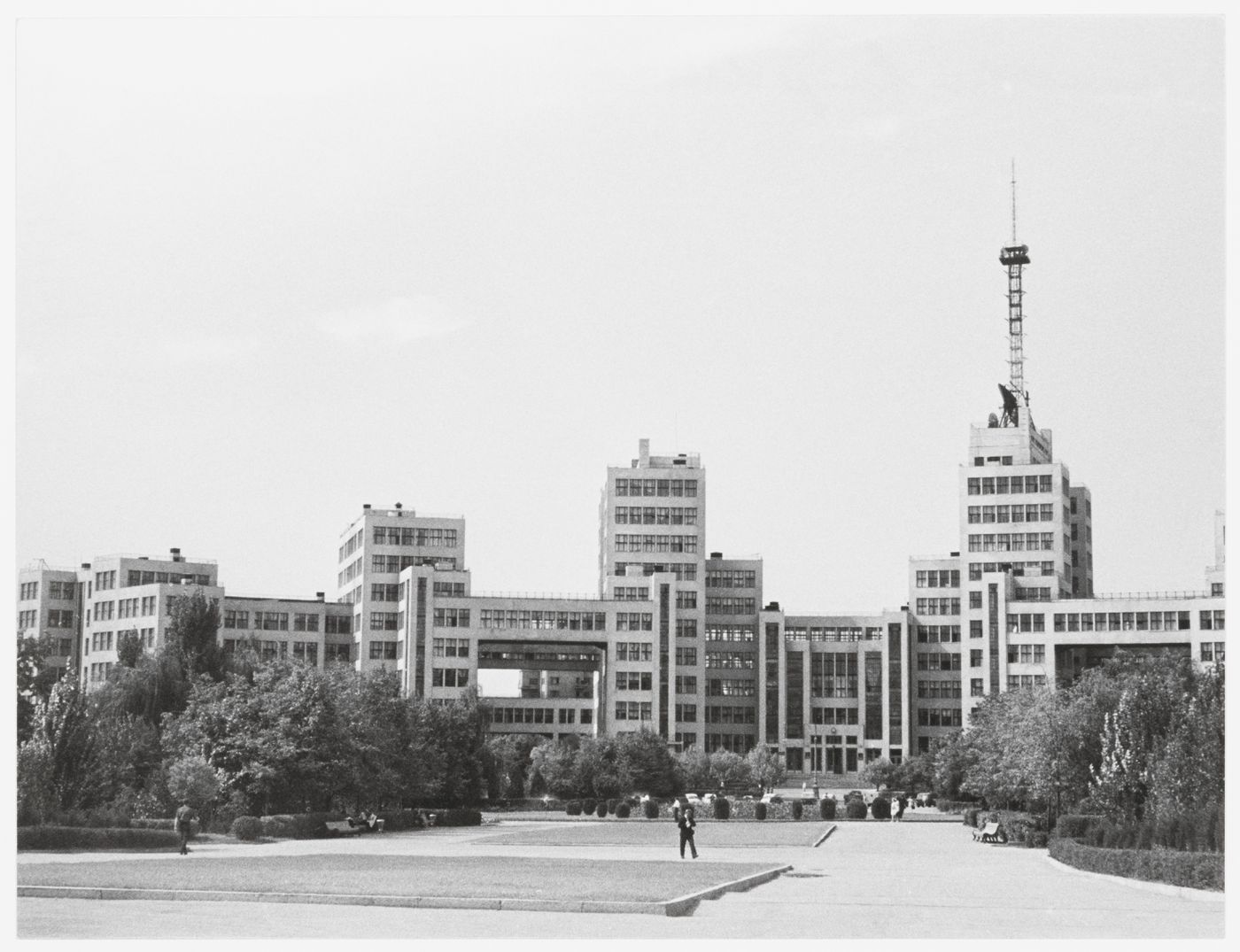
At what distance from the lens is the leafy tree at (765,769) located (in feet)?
417

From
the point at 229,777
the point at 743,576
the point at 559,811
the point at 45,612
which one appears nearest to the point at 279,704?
the point at 229,777

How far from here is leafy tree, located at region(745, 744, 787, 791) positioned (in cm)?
12725

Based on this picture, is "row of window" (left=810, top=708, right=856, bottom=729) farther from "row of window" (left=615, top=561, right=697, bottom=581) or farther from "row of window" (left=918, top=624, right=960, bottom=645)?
"row of window" (left=615, top=561, right=697, bottom=581)

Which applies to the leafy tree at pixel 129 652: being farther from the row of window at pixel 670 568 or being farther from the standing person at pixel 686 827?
the standing person at pixel 686 827

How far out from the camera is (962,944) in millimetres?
27641

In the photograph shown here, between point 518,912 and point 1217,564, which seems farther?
point 1217,564

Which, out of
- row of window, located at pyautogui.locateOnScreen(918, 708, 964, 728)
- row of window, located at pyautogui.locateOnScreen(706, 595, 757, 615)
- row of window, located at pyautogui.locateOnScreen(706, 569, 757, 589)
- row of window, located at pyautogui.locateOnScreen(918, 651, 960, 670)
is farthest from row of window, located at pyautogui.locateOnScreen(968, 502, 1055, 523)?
row of window, located at pyautogui.locateOnScreen(706, 595, 757, 615)

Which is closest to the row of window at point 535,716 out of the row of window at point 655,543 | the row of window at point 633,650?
the row of window at point 633,650

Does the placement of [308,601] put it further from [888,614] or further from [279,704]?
[279,704]

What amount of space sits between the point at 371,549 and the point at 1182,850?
428ft

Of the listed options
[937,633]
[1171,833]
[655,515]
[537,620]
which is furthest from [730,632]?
[1171,833]

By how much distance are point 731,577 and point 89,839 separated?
125 m

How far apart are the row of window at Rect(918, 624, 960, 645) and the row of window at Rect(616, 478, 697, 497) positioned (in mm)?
24985

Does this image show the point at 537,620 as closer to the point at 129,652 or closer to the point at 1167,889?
the point at 129,652
